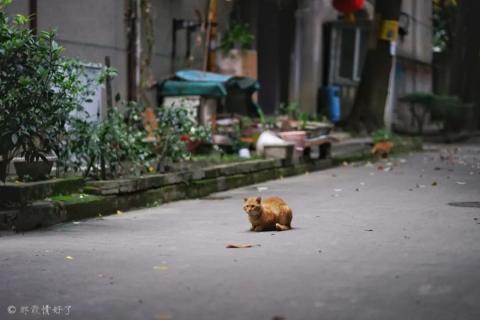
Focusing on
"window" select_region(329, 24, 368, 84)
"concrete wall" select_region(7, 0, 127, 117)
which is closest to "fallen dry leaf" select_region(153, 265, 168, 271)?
"concrete wall" select_region(7, 0, 127, 117)

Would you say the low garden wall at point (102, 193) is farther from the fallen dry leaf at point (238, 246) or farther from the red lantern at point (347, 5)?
the red lantern at point (347, 5)

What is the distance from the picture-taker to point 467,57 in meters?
32.0

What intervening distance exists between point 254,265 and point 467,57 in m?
27.5

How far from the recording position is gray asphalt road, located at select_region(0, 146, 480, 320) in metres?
5.11

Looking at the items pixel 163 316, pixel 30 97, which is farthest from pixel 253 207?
pixel 163 316

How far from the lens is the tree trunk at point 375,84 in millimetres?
24484

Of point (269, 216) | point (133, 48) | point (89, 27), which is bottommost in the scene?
point (269, 216)

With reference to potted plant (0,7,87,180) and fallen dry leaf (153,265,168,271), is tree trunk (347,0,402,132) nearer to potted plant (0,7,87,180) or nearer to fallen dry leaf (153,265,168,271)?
potted plant (0,7,87,180)

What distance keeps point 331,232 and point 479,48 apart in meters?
25.8

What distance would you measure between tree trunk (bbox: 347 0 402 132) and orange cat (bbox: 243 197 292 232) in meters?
16.4

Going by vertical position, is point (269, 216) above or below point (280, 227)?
above

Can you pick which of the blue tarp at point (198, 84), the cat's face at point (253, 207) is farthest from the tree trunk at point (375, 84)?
the cat's face at point (253, 207)

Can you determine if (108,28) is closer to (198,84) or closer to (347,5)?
(198,84)

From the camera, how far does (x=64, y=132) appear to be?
32.4ft
